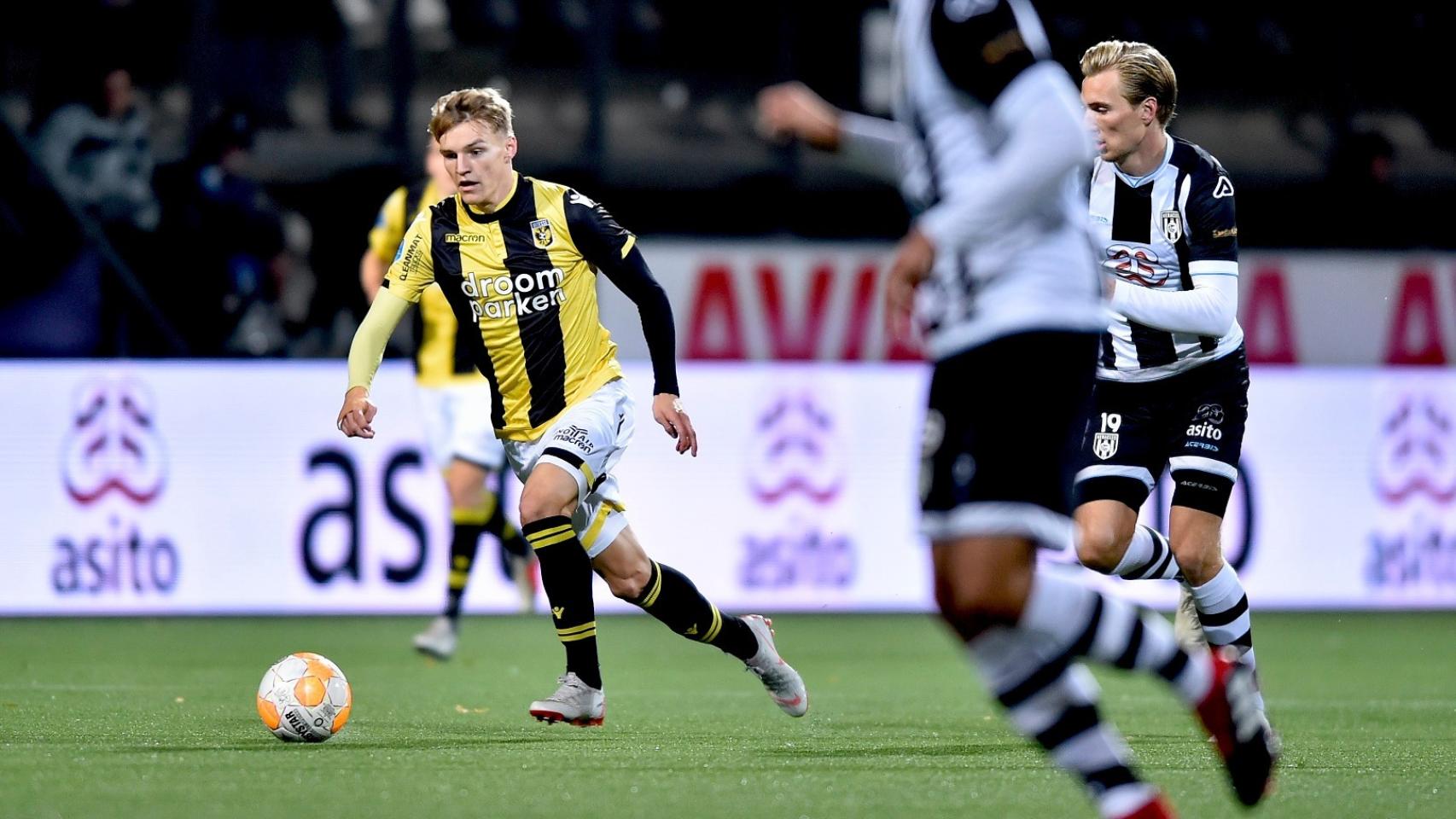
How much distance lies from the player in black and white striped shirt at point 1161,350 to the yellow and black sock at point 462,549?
3.37m

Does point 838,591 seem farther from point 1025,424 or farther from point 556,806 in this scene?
point 1025,424

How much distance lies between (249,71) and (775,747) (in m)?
8.83

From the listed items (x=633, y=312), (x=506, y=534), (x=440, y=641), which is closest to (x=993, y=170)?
(x=440, y=641)

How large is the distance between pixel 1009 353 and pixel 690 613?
2.58 meters

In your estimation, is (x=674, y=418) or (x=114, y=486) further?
(x=114, y=486)

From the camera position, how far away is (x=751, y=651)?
6551mm

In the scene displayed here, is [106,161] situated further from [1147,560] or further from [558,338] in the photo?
[1147,560]

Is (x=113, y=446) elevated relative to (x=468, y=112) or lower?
lower

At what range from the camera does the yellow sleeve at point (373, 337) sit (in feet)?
20.5

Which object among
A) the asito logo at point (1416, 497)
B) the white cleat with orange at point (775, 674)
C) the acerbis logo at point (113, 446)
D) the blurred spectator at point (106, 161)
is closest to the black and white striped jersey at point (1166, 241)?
the white cleat with orange at point (775, 674)

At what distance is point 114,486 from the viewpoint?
10.8 meters

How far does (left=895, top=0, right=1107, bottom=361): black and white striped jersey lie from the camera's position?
4008mm

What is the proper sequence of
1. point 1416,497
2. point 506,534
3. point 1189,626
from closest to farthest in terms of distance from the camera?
1. point 1189,626
2. point 506,534
3. point 1416,497

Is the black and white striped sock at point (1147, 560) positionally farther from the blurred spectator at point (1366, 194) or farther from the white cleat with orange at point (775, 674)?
the blurred spectator at point (1366, 194)
